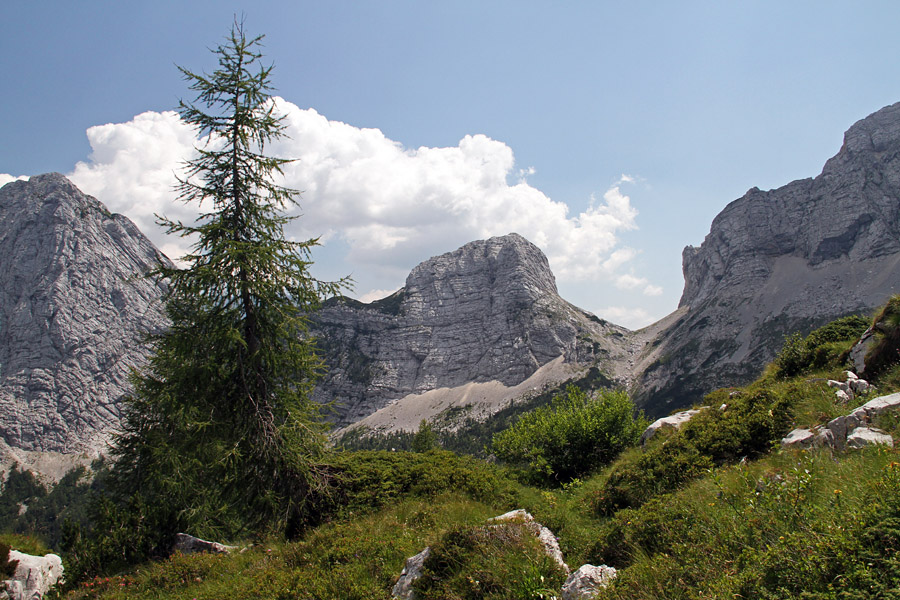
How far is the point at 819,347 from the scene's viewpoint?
1672 centimetres

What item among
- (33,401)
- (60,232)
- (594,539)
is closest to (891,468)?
(594,539)

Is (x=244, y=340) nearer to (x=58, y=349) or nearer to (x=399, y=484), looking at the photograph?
(x=399, y=484)

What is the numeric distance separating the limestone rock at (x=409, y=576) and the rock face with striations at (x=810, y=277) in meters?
170

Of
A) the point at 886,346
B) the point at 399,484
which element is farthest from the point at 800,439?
the point at 399,484

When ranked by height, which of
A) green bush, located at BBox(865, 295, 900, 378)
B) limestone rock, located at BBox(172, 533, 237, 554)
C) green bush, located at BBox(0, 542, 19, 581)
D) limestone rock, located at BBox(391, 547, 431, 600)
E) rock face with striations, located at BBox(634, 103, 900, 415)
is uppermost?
rock face with striations, located at BBox(634, 103, 900, 415)

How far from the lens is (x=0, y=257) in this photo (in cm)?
19862

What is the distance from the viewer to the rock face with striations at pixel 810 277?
158 meters

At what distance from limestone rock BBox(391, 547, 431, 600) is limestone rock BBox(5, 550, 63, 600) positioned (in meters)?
9.71

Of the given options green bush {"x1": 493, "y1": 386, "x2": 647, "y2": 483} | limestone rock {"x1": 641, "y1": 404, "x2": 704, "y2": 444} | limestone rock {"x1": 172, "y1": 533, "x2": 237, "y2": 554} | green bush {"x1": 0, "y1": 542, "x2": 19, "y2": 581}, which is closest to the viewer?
green bush {"x1": 0, "y1": 542, "x2": 19, "y2": 581}

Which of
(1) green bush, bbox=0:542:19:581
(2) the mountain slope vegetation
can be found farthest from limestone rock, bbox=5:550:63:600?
(2) the mountain slope vegetation

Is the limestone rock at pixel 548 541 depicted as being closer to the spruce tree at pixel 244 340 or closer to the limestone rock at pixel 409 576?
the limestone rock at pixel 409 576

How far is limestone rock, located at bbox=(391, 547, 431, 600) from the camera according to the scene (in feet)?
22.3

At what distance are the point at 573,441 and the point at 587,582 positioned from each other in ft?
41.0

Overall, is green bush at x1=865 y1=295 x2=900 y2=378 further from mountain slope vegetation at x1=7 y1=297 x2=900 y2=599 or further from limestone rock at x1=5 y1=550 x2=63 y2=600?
limestone rock at x1=5 y1=550 x2=63 y2=600
